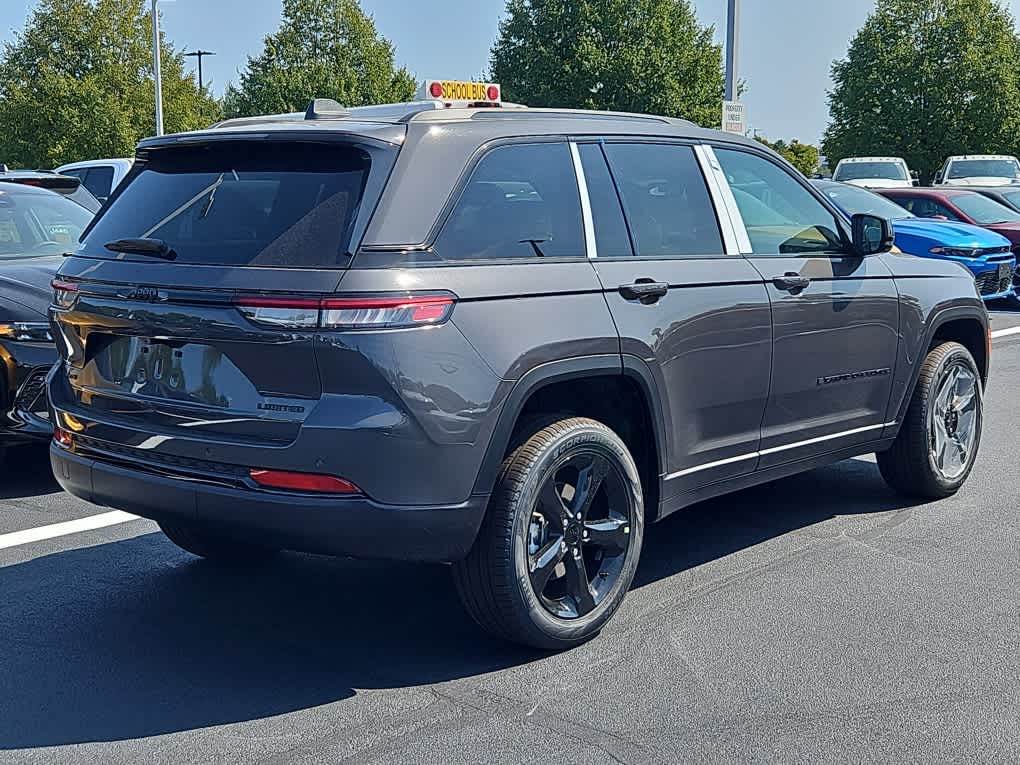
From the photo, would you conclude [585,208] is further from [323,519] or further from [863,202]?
[863,202]

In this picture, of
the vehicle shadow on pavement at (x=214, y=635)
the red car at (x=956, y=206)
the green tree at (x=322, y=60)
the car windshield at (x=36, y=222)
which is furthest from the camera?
the green tree at (x=322, y=60)

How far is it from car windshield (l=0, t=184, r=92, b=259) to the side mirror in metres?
4.58

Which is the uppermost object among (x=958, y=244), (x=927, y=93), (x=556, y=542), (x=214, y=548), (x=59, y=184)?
(x=927, y=93)

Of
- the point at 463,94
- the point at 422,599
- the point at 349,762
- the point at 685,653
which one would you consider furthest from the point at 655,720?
the point at 463,94

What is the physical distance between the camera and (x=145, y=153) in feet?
15.0

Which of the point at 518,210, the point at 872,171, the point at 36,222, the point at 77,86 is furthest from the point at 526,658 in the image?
the point at 77,86

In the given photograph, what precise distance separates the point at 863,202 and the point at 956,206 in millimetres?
1998

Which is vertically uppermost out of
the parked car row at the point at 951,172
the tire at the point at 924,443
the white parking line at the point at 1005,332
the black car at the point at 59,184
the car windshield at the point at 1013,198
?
the black car at the point at 59,184

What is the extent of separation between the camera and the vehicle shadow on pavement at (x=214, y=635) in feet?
12.7

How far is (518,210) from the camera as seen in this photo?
4.25 m

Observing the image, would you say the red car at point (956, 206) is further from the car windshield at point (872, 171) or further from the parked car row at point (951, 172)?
the car windshield at point (872, 171)

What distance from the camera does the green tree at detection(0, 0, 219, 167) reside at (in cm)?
4159

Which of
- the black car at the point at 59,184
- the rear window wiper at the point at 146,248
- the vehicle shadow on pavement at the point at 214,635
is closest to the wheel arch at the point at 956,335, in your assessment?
the vehicle shadow on pavement at the point at 214,635

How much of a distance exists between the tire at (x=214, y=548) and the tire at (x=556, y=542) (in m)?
1.36
